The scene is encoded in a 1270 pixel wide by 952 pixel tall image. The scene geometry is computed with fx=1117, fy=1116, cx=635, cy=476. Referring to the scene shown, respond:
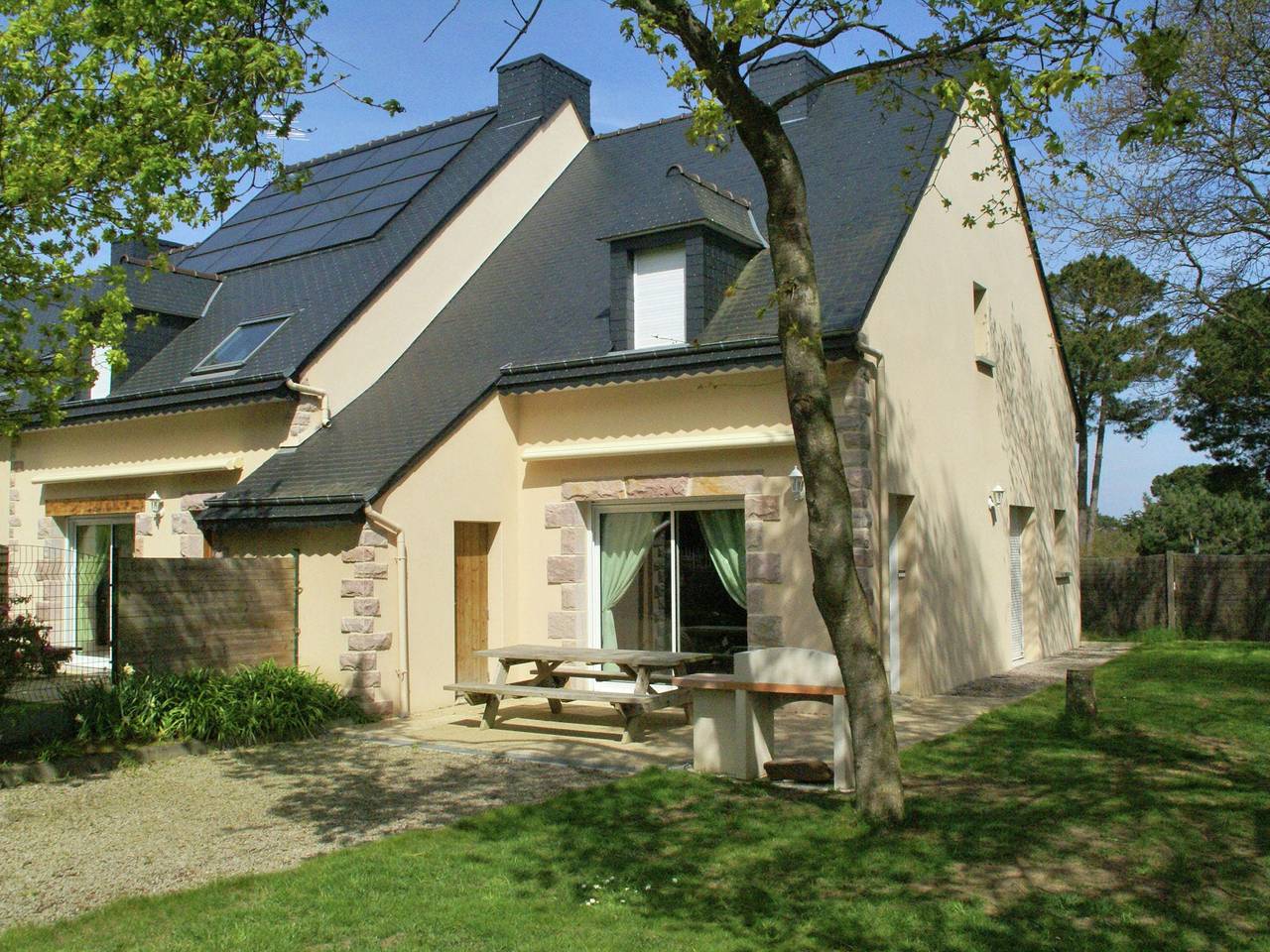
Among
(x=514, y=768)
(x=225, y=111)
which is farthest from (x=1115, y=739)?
(x=225, y=111)

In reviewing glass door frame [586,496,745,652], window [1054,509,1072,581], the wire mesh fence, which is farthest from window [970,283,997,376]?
the wire mesh fence

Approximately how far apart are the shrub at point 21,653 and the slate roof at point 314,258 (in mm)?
4008

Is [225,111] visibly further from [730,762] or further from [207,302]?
[207,302]

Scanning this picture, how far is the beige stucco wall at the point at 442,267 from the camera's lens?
13.3 meters

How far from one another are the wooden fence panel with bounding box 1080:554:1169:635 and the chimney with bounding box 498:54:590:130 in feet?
41.8

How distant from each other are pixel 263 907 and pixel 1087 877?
408 centimetres

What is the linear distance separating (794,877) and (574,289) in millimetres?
9474

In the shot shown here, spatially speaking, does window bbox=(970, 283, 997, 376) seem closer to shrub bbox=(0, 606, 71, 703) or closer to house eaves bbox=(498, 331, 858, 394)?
house eaves bbox=(498, 331, 858, 394)

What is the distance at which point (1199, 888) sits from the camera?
5.39m

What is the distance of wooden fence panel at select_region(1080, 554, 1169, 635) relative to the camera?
803 inches

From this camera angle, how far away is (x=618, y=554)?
12570 millimetres

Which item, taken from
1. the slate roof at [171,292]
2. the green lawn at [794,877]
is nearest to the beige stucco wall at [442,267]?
the slate roof at [171,292]

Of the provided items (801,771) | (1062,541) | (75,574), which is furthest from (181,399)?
(1062,541)

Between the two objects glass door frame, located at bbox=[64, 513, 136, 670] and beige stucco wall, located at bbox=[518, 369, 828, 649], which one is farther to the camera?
glass door frame, located at bbox=[64, 513, 136, 670]
